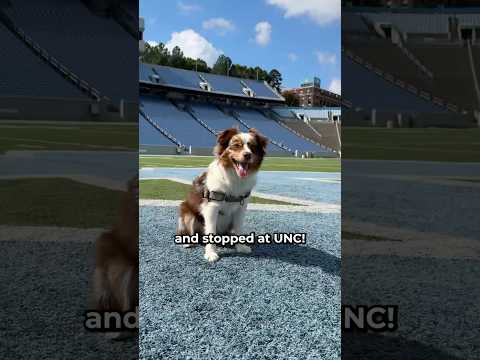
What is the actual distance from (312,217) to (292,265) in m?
1.76

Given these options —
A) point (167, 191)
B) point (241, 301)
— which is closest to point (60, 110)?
point (241, 301)

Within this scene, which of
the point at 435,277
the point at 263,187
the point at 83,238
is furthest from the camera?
the point at 263,187

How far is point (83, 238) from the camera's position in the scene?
1498 mm

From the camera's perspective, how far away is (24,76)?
3.86 feet

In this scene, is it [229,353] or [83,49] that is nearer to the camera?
[83,49]

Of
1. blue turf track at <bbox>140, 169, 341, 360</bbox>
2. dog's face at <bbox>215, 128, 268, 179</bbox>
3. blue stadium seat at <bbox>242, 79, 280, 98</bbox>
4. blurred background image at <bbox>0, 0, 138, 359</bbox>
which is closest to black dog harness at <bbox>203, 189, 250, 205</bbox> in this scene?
dog's face at <bbox>215, 128, 268, 179</bbox>

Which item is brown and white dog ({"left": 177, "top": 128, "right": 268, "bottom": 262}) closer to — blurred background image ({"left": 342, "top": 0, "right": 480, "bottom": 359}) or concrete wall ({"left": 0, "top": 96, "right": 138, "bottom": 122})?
blurred background image ({"left": 342, "top": 0, "right": 480, "bottom": 359})

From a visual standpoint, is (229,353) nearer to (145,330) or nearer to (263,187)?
(145,330)

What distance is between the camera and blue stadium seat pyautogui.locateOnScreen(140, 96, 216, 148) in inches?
569

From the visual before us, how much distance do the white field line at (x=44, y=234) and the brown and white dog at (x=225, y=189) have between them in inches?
41.6

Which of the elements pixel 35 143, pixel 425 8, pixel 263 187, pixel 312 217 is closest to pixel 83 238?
pixel 35 143

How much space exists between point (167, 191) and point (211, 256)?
3208 mm

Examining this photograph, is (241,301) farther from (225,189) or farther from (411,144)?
(411,144)

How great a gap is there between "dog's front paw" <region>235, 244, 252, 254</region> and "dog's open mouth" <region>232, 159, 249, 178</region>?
56 cm
